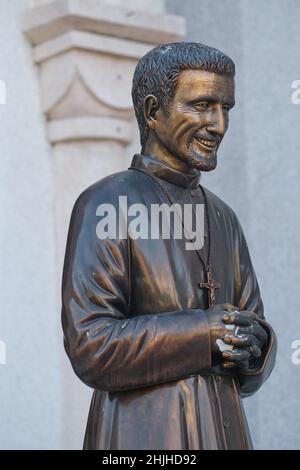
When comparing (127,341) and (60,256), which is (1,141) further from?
(127,341)

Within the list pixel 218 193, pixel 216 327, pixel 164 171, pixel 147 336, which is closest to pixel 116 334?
pixel 147 336

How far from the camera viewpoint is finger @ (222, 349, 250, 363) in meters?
2.38

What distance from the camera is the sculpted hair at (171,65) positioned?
2490mm

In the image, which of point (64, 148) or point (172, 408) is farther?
point (64, 148)

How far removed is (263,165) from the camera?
187 inches

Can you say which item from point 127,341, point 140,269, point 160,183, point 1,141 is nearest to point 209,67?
point 160,183

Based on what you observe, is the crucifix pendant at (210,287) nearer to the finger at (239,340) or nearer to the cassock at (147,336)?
the cassock at (147,336)

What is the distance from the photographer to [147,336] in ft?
7.75

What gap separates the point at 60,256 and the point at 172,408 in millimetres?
2142

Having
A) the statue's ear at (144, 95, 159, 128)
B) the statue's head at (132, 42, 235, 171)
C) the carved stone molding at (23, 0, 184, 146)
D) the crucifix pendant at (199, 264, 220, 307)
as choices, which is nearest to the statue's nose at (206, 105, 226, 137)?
the statue's head at (132, 42, 235, 171)

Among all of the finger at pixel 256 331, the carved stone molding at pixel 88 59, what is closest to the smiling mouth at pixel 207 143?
the finger at pixel 256 331

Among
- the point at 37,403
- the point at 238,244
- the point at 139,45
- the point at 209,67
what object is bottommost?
the point at 37,403

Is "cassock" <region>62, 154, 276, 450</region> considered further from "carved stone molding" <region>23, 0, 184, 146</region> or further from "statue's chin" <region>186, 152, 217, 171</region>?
"carved stone molding" <region>23, 0, 184, 146</region>

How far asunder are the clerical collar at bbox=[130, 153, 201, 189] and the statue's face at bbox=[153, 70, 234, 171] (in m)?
0.06
